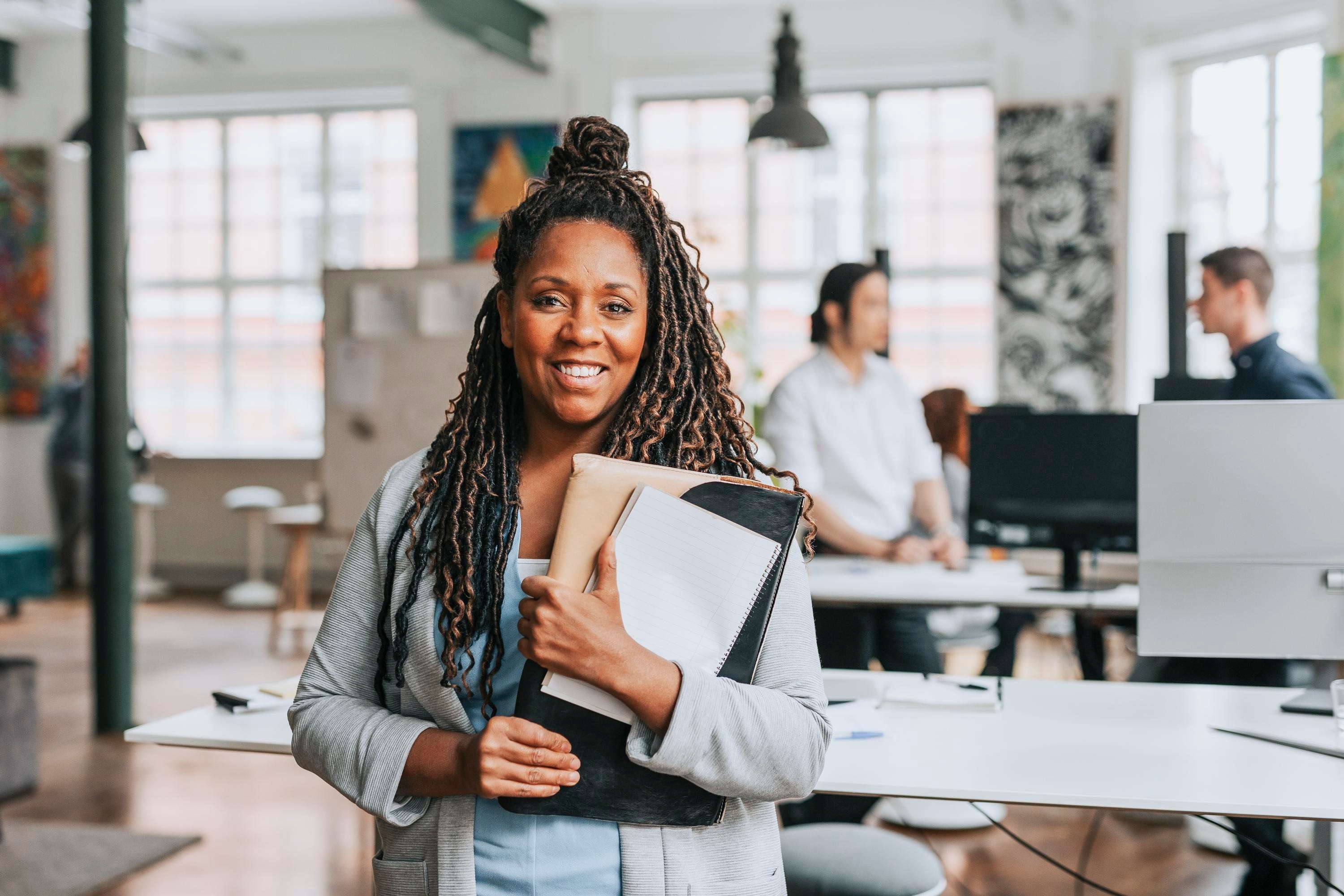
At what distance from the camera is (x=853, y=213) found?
25.4 feet

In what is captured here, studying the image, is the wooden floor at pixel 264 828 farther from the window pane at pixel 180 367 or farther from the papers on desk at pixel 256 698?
the window pane at pixel 180 367

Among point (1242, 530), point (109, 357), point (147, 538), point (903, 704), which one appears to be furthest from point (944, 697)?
point (147, 538)

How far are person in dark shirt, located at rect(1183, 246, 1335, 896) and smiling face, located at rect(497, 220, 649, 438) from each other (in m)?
1.87

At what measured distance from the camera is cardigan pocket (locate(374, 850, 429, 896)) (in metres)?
1.20

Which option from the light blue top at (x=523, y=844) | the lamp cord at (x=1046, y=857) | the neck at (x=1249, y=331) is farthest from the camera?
the neck at (x=1249, y=331)

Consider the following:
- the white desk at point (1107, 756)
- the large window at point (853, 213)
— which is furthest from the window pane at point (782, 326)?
the white desk at point (1107, 756)

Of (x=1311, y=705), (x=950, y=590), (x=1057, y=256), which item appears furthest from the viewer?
(x=1057, y=256)

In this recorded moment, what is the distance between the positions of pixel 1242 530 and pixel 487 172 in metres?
6.59

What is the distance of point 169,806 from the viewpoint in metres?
3.73

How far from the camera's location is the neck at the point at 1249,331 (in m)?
3.47

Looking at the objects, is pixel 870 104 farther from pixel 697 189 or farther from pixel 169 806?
pixel 169 806

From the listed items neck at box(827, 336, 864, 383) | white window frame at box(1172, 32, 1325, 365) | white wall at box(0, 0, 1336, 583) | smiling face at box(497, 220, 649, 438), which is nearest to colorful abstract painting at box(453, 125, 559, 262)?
white wall at box(0, 0, 1336, 583)

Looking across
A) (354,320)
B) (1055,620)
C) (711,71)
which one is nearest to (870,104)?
(711,71)

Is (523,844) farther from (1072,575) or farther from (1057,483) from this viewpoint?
(1072,575)
